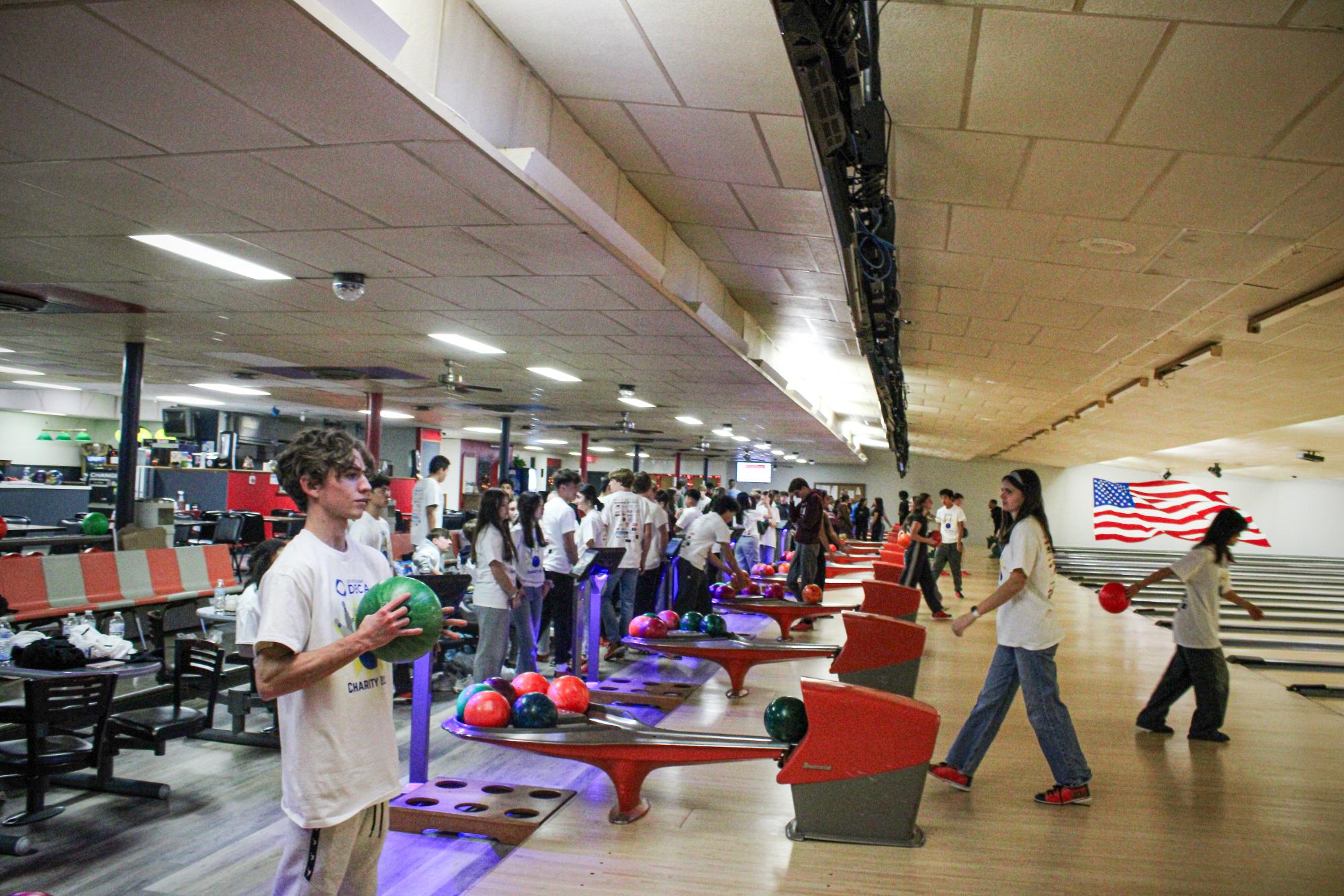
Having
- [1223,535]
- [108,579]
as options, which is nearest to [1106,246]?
[1223,535]

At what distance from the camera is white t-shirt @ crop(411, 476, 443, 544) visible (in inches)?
368

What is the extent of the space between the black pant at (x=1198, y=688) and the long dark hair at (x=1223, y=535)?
0.56 meters

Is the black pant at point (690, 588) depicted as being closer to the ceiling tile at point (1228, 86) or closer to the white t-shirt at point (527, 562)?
the white t-shirt at point (527, 562)

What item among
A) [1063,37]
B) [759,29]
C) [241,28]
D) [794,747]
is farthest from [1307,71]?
[241,28]

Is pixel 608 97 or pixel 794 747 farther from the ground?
pixel 608 97

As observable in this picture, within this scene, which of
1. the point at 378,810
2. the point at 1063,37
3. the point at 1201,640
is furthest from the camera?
the point at 1201,640

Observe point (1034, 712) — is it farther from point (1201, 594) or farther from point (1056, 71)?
point (1056, 71)

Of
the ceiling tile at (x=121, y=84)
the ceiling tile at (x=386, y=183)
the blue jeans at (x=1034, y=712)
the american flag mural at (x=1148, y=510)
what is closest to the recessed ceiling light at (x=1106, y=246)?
the blue jeans at (x=1034, y=712)

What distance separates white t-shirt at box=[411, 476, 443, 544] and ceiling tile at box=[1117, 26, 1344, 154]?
22.8 feet

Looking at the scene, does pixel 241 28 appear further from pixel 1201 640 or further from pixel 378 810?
pixel 1201 640

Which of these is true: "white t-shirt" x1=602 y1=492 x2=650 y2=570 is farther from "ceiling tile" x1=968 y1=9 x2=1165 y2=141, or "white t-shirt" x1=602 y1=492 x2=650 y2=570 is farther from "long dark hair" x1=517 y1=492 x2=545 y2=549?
"ceiling tile" x1=968 y1=9 x2=1165 y2=141

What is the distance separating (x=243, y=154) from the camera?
384 centimetres

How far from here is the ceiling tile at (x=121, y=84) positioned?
2.70 meters

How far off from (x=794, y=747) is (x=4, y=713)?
3539mm
